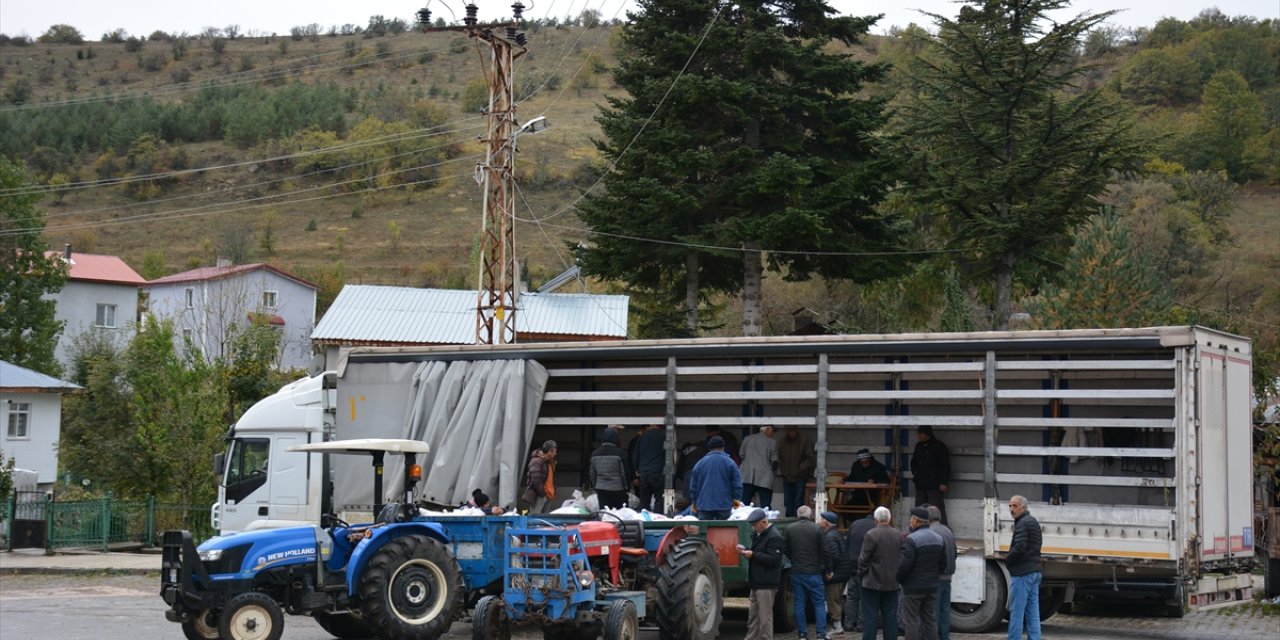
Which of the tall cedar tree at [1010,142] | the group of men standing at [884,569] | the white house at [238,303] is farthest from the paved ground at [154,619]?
the white house at [238,303]

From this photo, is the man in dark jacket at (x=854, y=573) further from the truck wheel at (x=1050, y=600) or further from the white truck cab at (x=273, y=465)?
the white truck cab at (x=273, y=465)

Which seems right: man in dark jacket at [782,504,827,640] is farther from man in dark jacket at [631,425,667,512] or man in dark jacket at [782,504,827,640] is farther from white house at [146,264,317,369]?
white house at [146,264,317,369]

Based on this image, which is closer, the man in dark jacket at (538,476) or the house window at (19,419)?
the man in dark jacket at (538,476)

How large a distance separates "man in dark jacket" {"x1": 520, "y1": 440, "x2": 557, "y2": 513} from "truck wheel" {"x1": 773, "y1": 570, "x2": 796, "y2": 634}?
3.47 metres

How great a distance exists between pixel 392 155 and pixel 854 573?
97.5 m

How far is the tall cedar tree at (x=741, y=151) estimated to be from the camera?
31.5 m

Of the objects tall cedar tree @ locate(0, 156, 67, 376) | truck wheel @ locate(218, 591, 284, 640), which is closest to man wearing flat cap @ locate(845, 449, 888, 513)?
truck wheel @ locate(218, 591, 284, 640)

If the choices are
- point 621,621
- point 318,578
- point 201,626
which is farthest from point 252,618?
point 621,621

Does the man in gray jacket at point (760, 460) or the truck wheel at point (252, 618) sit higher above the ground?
the man in gray jacket at point (760, 460)

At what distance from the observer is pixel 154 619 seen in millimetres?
16812

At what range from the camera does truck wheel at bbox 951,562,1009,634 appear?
1494 cm

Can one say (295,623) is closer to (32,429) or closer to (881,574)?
(881,574)

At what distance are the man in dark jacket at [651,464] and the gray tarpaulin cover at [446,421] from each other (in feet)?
5.09

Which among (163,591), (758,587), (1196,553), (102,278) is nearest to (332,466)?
(163,591)
